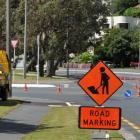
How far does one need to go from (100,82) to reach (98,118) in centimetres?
74

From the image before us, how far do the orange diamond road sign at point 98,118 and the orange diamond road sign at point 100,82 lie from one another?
0.89 ft

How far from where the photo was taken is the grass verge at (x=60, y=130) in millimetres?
15359

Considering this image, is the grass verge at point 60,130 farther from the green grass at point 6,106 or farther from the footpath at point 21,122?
the green grass at point 6,106

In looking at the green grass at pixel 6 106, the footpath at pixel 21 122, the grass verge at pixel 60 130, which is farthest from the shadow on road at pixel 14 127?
the green grass at pixel 6 106

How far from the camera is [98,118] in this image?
1338cm

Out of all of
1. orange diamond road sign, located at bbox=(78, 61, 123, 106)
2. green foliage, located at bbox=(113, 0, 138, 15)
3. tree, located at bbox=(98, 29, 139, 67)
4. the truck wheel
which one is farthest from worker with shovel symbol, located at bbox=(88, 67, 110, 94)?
green foliage, located at bbox=(113, 0, 138, 15)

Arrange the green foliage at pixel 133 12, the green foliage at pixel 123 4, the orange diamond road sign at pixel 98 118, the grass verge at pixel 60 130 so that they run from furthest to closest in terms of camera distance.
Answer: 1. the green foliage at pixel 123 4
2. the green foliage at pixel 133 12
3. the grass verge at pixel 60 130
4. the orange diamond road sign at pixel 98 118

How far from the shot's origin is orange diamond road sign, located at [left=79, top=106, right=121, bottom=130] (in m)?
13.4

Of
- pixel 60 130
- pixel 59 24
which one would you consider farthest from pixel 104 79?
pixel 59 24

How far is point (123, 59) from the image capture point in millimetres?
119625

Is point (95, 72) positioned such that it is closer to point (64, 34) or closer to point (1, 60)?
point (1, 60)

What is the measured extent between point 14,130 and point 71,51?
46162 millimetres

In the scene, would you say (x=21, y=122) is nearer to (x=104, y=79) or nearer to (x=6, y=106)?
(x=104, y=79)

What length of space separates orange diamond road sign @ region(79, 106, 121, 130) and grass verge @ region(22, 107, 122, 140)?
1824 millimetres
